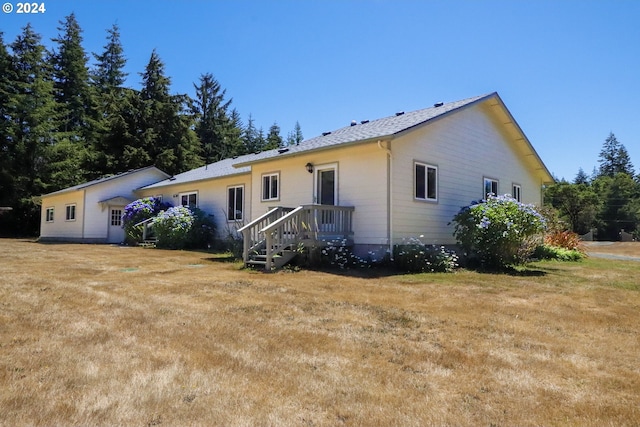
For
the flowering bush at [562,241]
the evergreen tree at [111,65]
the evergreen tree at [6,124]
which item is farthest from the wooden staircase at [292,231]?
the evergreen tree at [111,65]

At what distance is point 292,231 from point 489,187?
8.29 metres

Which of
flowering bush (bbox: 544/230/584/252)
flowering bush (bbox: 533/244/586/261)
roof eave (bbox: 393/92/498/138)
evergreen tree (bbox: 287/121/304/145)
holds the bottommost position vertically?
flowering bush (bbox: 533/244/586/261)

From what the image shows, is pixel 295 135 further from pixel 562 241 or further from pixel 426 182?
pixel 426 182

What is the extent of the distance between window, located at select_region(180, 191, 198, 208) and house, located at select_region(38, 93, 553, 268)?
148 inches

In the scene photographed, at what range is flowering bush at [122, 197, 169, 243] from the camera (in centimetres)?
2008

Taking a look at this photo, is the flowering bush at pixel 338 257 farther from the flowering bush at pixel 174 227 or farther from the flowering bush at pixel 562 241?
the flowering bush at pixel 562 241

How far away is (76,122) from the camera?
39.1 m

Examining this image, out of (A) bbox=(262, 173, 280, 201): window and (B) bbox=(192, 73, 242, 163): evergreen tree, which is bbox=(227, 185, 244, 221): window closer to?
(A) bbox=(262, 173, 280, 201): window

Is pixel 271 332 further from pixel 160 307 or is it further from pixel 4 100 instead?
pixel 4 100

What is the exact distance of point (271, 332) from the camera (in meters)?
4.36

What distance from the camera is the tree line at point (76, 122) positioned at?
31.1 metres

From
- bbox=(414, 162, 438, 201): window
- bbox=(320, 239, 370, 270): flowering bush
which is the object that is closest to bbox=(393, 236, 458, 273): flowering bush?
bbox=(320, 239, 370, 270): flowering bush

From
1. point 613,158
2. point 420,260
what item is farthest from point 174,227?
point 613,158

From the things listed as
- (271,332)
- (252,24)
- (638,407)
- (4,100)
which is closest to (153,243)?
(252,24)
